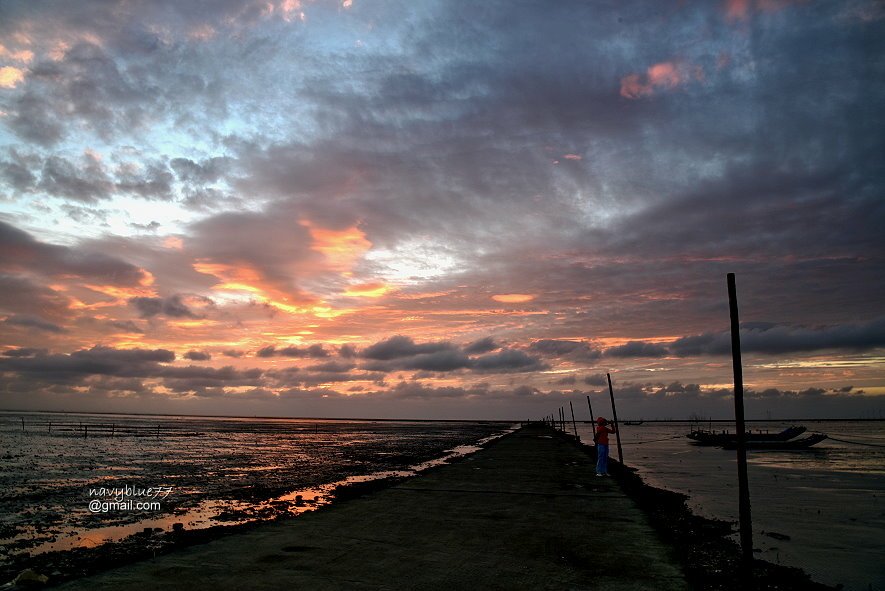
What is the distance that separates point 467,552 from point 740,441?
546cm

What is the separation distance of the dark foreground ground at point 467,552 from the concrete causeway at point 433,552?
21mm

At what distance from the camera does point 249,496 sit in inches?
808

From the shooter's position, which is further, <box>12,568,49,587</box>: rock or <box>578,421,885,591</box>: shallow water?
<box>578,421,885,591</box>: shallow water

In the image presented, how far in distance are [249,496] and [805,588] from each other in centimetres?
1800

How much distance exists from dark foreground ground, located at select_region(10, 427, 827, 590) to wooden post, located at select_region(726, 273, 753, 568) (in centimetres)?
61

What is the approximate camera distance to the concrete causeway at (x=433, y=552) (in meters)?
8.49

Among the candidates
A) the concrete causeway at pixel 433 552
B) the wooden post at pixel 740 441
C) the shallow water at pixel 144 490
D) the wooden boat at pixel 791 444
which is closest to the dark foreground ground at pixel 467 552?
the concrete causeway at pixel 433 552

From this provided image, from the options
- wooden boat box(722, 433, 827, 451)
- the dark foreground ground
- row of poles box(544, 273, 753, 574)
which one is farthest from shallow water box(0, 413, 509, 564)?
wooden boat box(722, 433, 827, 451)

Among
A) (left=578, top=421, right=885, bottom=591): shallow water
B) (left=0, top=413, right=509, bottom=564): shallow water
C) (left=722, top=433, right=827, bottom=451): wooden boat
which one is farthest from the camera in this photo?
(left=722, top=433, right=827, bottom=451): wooden boat

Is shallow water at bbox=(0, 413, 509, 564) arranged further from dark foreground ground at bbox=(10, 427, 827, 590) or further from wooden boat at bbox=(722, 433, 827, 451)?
wooden boat at bbox=(722, 433, 827, 451)

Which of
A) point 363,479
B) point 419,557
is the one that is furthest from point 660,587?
point 363,479

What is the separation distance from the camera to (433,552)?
10.4m

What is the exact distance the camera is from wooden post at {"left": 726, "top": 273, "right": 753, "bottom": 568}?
8.94 metres

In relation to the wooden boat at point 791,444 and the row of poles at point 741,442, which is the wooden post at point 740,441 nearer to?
the row of poles at point 741,442
